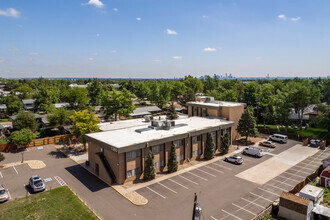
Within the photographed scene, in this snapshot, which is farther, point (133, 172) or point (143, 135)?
point (143, 135)

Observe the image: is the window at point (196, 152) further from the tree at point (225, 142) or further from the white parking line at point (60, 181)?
the white parking line at point (60, 181)

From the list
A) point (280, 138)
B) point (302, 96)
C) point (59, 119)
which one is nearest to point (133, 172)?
point (59, 119)

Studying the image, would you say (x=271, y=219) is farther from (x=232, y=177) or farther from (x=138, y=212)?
(x=138, y=212)

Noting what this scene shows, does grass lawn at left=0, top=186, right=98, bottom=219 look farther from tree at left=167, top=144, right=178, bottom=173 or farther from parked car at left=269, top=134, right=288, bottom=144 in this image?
parked car at left=269, top=134, right=288, bottom=144

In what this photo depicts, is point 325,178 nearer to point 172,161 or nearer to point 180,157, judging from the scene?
point 180,157

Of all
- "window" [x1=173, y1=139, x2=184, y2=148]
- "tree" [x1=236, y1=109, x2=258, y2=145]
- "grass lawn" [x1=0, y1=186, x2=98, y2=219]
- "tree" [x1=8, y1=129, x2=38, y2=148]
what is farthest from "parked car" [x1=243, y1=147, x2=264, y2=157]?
"tree" [x1=8, y1=129, x2=38, y2=148]

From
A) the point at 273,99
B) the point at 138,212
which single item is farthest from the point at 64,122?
the point at 273,99

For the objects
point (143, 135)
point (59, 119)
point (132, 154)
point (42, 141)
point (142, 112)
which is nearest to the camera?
point (132, 154)
